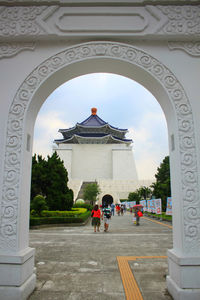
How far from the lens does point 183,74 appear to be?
11.2 feet

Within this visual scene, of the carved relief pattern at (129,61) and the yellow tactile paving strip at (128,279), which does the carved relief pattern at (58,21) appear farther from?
the yellow tactile paving strip at (128,279)

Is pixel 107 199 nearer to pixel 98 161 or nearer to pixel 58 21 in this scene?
pixel 98 161

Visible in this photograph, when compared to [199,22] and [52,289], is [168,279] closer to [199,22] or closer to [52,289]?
[52,289]

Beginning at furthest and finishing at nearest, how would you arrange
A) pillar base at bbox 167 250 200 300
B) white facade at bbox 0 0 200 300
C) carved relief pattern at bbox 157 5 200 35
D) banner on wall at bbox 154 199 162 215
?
1. banner on wall at bbox 154 199 162 215
2. carved relief pattern at bbox 157 5 200 35
3. white facade at bbox 0 0 200 300
4. pillar base at bbox 167 250 200 300

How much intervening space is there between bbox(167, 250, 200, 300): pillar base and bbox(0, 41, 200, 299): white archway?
12mm

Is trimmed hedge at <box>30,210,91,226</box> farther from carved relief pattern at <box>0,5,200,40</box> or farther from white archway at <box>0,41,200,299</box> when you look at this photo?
carved relief pattern at <box>0,5,200,40</box>

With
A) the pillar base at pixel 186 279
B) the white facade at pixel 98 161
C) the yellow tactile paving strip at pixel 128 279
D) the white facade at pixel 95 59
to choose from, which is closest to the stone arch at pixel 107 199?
the white facade at pixel 98 161

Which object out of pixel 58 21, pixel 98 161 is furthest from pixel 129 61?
pixel 98 161

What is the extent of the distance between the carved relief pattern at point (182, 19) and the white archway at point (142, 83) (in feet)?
1.62

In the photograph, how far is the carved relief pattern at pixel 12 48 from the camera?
11.3 feet

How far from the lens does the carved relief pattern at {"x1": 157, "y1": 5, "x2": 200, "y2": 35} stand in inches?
134

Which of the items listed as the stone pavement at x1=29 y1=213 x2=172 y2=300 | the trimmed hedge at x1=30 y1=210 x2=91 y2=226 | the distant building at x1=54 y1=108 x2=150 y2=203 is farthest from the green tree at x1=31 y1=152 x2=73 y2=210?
the distant building at x1=54 y1=108 x2=150 y2=203

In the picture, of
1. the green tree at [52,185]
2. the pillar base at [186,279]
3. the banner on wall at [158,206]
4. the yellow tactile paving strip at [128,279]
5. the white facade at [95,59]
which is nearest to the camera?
the pillar base at [186,279]

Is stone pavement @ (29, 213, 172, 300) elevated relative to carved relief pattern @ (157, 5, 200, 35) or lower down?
lower down
